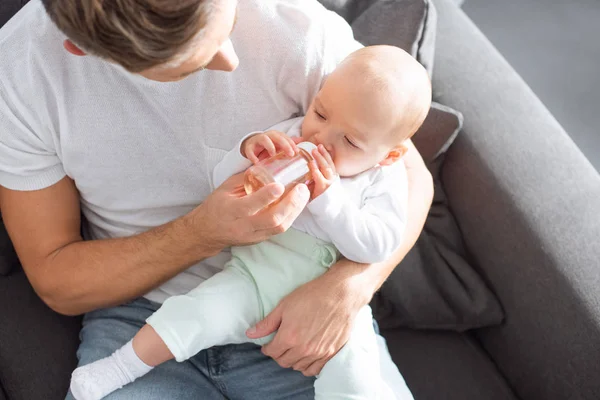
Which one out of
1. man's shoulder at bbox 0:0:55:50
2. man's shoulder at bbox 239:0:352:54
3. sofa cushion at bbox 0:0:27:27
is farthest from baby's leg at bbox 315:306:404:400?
sofa cushion at bbox 0:0:27:27

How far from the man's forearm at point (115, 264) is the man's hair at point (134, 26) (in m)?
0.44

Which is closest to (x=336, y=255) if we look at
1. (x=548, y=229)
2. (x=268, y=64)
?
(x=268, y=64)

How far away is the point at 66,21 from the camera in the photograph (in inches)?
32.2

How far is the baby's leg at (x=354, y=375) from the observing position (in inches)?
43.8

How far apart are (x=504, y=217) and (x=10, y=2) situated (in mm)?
1216

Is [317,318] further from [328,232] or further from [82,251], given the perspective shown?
[82,251]

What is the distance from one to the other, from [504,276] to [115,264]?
91 cm

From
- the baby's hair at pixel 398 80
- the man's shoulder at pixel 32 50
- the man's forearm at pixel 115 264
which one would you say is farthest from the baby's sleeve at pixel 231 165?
the man's shoulder at pixel 32 50

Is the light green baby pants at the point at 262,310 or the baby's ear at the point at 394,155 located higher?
the baby's ear at the point at 394,155

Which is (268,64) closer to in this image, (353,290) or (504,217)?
(353,290)

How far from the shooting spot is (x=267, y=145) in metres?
1.05

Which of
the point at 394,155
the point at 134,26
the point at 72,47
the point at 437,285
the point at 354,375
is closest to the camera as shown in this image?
the point at 134,26

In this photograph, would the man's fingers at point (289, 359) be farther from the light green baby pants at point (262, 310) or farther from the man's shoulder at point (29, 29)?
the man's shoulder at point (29, 29)

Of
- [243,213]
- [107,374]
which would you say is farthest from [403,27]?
[107,374]
